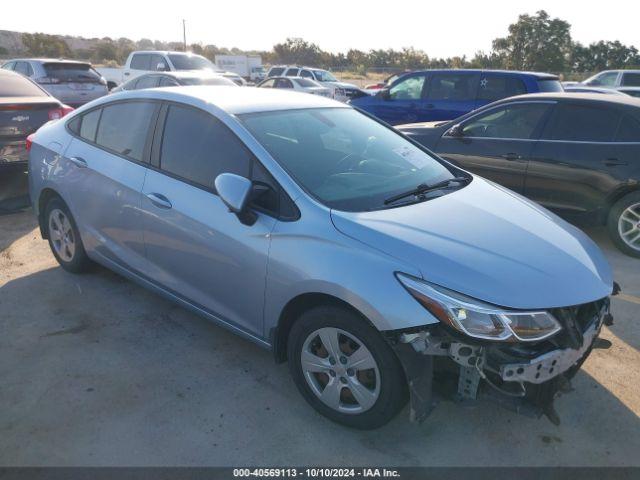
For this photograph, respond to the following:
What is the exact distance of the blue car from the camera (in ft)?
28.6

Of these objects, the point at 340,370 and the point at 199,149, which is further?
the point at 199,149

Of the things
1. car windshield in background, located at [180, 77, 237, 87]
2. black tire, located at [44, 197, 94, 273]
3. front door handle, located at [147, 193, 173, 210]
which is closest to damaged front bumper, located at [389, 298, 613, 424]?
front door handle, located at [147, 193, 173, 210]

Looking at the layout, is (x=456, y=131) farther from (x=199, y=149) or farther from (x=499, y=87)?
(x=199, y=149)

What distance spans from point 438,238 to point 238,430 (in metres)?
1.45

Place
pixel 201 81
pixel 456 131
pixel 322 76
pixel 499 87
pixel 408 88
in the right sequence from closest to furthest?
pixel 456 131 < pixel 499 87 < pixel 408 88 < pixel 201 81 < pixel 322 76

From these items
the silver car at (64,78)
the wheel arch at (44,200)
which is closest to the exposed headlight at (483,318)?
the wheel arch at (44,200)

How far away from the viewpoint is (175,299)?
3.47m

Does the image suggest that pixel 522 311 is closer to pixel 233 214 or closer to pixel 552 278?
pixel 552 278

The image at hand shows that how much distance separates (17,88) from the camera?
278 inches

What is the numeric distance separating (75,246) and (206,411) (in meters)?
2.19

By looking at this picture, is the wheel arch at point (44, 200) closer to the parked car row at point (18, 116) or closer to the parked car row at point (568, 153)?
the parked car row at point (18, 116)

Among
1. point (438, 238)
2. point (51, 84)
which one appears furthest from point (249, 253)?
point (51, 84)

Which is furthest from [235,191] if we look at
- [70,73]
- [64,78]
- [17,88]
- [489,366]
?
[70,73]

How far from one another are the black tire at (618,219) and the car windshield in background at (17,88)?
729cm
